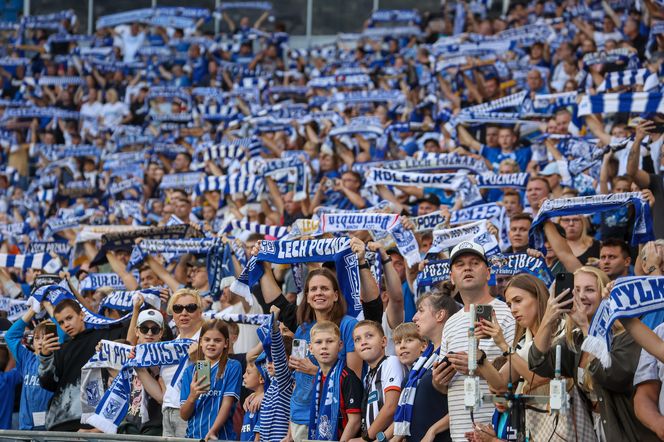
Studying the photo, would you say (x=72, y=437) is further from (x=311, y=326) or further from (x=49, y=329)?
(x=49, y=329)

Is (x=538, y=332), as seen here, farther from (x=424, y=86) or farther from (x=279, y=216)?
(x=424, y=86)

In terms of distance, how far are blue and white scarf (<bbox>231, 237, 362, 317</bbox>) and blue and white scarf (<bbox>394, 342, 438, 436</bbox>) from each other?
3.73 ft

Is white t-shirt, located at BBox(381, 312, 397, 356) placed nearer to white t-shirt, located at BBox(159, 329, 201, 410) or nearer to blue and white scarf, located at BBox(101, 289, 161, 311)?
white t-shirt, located at BBox(159, 329, 201, 410)

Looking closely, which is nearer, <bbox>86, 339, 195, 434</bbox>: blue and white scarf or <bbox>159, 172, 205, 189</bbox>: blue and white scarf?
<bbox>86, 339, 195, 434</bbox>: blue and white scarf

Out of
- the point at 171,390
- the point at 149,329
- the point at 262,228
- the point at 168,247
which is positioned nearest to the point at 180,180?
the point at 262,228

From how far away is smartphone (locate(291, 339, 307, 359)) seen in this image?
8.73 metres

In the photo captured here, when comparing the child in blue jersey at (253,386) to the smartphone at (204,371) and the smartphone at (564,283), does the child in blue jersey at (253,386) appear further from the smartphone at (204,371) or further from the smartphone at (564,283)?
the smartphone at (564,283)

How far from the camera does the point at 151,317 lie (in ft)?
33.2

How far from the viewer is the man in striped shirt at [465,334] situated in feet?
24.7

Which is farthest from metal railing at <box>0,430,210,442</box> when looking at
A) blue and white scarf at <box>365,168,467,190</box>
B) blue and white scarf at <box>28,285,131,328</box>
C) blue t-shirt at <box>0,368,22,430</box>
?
blue and white scarf at <box>365,168,467,190</box>

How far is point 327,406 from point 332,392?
9 centimetres

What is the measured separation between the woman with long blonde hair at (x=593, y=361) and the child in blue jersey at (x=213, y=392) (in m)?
2.88

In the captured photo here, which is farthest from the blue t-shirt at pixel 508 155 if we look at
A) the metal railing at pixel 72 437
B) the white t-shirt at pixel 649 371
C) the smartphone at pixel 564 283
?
the white t-shirt at pixel 649 371

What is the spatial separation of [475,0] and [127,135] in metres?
7.63
